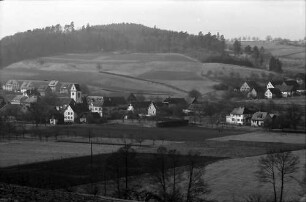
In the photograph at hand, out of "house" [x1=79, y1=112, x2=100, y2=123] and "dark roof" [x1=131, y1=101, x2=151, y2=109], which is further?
"dark roof" [x1=131, y1=101, x2=151, y2=109]

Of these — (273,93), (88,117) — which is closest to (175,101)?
(273,93)

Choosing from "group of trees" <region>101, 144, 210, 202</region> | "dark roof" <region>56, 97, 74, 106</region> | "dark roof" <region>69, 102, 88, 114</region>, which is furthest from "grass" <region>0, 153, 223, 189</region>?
"dark roof" <region>56, 97, 74, 106</region>

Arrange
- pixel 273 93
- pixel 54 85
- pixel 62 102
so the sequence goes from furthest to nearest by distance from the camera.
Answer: pixel 54 85, pixel 273 93, pixel 62 102

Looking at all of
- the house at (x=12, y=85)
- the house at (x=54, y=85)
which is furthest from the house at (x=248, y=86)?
the house at (x=12, y=85)

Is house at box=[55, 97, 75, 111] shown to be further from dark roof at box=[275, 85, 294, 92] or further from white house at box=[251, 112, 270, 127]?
dark roof at box=[275, 85, 294, 92]

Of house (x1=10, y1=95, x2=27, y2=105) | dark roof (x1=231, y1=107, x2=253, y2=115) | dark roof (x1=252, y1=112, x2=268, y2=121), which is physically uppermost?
house (x1=10, y1=95, x2=27, y2=105)

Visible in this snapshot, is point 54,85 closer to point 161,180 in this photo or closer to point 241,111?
point 241,111

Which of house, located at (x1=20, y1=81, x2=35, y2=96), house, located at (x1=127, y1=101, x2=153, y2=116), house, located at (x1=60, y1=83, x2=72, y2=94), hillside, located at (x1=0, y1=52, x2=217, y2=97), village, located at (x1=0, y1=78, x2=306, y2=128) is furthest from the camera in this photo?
hillside, located at (x1=0, y1=52, x2=217, y2=97)
